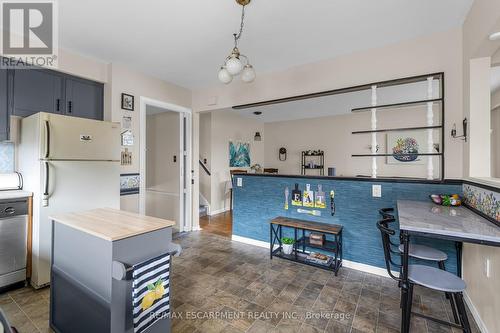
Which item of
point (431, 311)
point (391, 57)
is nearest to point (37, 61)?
point (391, 57)

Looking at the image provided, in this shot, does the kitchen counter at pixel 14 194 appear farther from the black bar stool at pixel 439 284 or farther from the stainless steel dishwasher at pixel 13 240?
the black bar stool at pixel 439 284

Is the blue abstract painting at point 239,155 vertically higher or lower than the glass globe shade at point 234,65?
lower

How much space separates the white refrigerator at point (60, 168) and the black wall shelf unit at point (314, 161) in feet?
16.6

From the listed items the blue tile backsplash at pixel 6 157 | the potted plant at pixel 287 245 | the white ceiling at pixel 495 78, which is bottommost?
the potted plant at pixel 287 245

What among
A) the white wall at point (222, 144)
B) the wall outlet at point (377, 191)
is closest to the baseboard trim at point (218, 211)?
the white wall at point (222, 144)

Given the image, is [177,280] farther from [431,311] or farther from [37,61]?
[37,61]

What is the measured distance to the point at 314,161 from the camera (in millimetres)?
6684

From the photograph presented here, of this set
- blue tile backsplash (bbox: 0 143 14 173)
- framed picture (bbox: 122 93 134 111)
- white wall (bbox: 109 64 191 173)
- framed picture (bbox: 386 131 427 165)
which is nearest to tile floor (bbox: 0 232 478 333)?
blue tile backsplash (bbox: 0 143 14 173)

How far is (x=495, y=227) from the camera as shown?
4.80 ft

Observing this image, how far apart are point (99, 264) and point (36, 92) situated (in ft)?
7.92

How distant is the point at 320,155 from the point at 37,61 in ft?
19.2

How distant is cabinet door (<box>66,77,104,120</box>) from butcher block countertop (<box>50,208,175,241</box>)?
1.83 meters

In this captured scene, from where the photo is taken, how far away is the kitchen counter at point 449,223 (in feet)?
4.41

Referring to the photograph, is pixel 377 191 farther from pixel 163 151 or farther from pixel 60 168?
pixel 163 151
